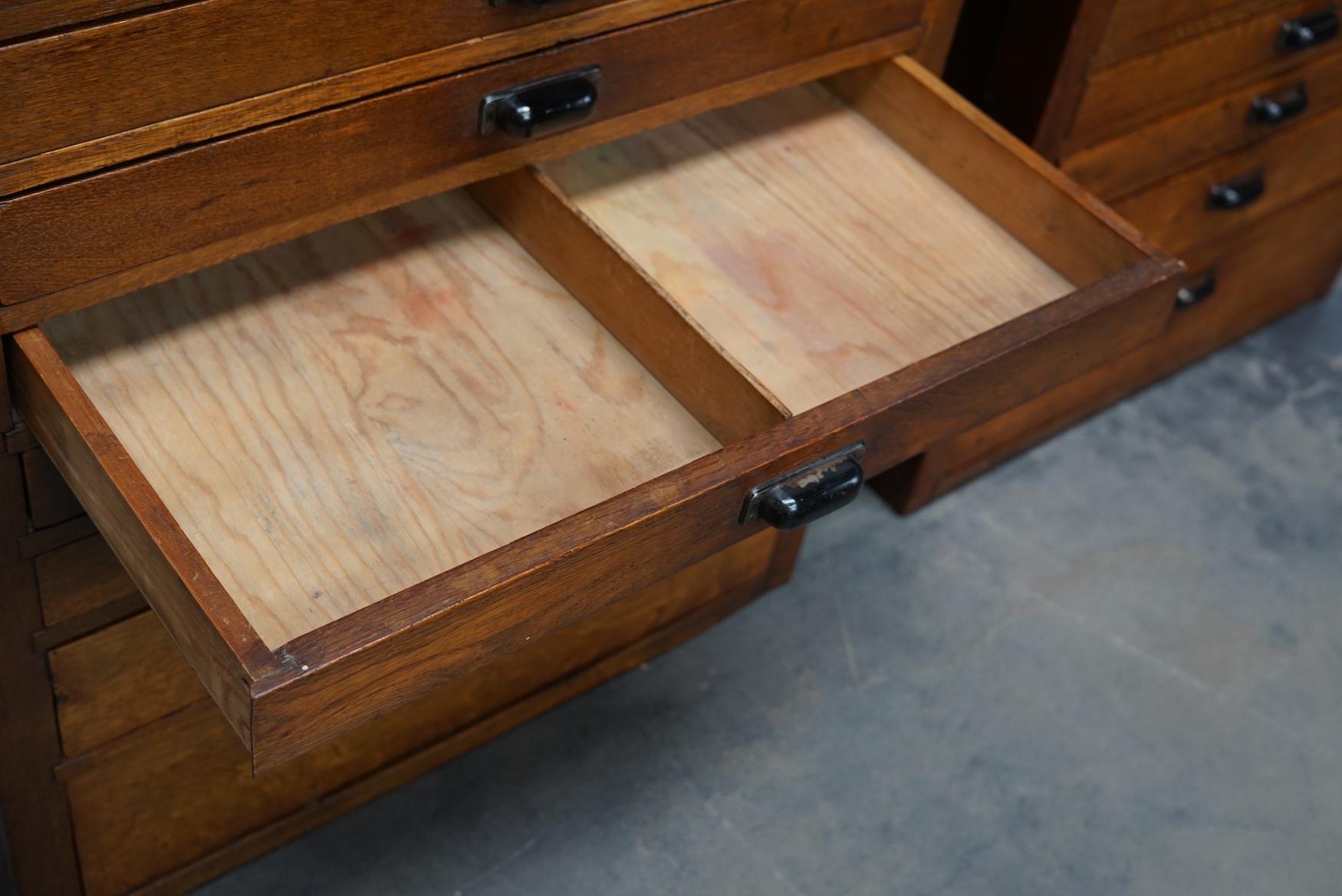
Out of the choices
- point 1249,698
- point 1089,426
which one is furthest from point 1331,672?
point 1089,426

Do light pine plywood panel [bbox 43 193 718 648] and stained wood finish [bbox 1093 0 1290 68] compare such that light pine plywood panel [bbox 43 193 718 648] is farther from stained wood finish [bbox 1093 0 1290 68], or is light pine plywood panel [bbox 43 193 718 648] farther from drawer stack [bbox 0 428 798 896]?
stained wood finish [bbox 1093 0 1290 68]

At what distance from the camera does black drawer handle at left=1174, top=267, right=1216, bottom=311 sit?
6.48 ft

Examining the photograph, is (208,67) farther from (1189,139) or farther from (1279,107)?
(1279,107)

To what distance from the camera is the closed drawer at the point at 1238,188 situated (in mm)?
1777

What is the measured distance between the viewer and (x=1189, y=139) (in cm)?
171

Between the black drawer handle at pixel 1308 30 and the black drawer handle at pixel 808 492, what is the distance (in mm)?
1005

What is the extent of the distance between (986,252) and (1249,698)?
0.78 metres

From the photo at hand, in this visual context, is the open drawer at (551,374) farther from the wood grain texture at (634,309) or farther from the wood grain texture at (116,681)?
the wood grain texture at (116,681)

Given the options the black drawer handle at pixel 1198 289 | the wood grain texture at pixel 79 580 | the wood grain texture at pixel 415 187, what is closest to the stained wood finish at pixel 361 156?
the wood grain texture at pixel 415 187

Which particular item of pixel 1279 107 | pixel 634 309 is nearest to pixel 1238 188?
pixel 1279 107

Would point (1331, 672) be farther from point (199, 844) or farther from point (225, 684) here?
point (225, 684)

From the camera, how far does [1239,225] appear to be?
1.96 m

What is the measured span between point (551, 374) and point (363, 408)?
0.14 meters

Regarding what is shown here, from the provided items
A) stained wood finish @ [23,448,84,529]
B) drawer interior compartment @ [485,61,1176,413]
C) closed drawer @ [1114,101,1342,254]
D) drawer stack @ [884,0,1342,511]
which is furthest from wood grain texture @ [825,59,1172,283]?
stained wood finish @ [23,448,84,529]
